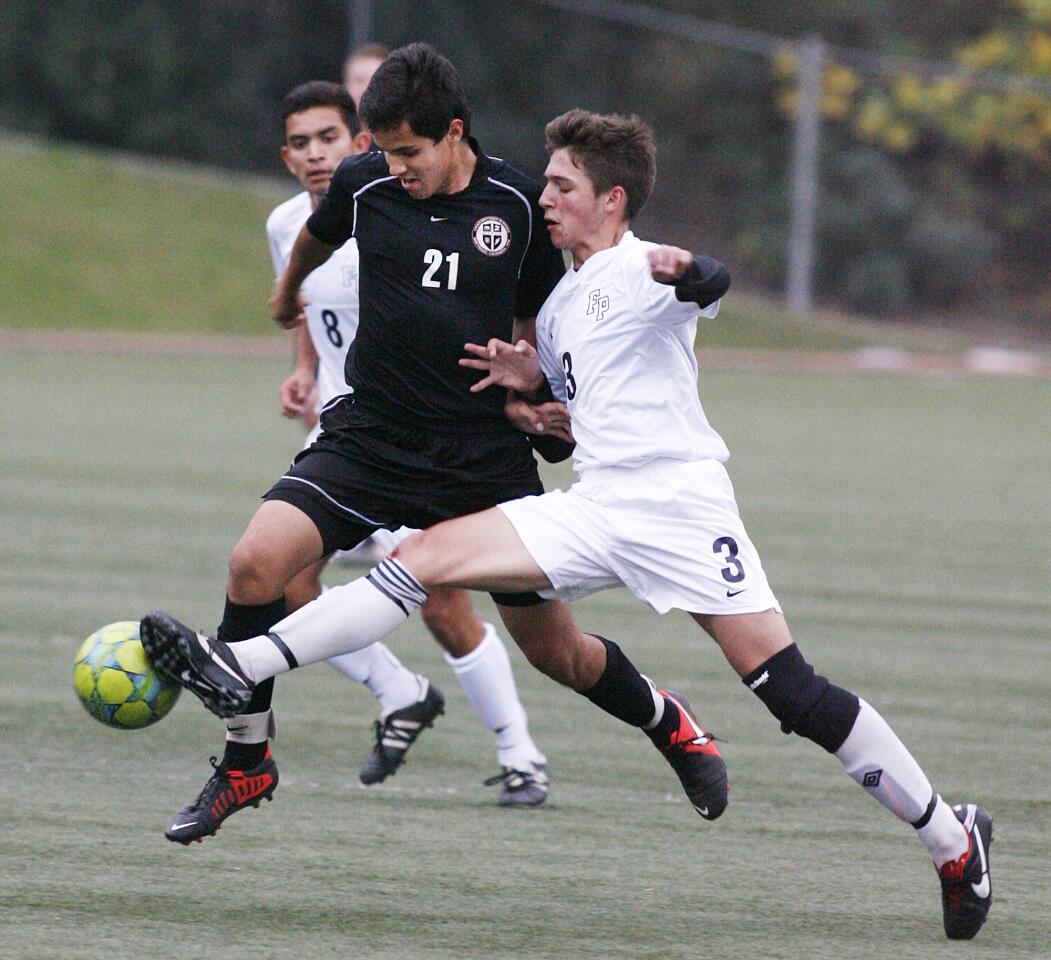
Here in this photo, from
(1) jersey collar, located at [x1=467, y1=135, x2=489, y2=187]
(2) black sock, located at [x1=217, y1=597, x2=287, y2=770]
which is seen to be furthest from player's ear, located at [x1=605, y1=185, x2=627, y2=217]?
(2) black sock, located at [x1=217, y1=597, x2=287, y2=770]

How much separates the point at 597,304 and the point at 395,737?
187 cm

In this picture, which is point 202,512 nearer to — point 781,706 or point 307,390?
point 307,390

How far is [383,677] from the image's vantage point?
595 centimetres

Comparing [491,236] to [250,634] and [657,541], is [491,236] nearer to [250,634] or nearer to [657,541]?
[657,541]

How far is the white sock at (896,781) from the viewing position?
4.32 m

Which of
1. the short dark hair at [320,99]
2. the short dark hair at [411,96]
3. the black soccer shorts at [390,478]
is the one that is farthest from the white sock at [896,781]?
the short dark hair at [320,99]

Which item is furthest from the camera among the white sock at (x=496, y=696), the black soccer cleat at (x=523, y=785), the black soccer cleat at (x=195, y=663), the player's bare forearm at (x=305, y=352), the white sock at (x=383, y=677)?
the player's bare forearm at (x=305, y=352)

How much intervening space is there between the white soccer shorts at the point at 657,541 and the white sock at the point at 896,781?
372mm

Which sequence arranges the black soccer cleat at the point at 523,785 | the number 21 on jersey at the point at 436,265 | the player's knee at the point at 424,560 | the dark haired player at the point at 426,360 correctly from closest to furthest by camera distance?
1. the player's knee at the point at 424,560
2. the dark haired player at the point at 426,360
3. the number 21 on jersey at the point at 436,265
4. the black soccer cleat at the point at 523,785

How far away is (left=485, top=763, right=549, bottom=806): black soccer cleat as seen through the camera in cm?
554

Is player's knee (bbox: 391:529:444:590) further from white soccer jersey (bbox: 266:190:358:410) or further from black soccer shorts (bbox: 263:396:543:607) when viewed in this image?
white soccer jersey (bbox: 266:190:358:410)

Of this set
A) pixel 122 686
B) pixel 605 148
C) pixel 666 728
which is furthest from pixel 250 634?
pixel 605 148

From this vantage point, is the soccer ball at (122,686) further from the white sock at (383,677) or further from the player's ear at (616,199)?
the player's ear at (616,199)

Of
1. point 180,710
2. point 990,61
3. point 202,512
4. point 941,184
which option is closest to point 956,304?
point 941,184
